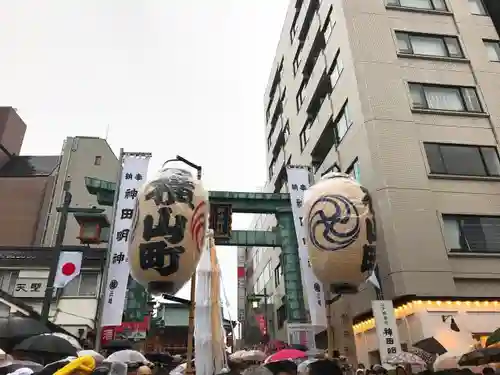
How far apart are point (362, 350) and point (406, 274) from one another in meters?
4.34

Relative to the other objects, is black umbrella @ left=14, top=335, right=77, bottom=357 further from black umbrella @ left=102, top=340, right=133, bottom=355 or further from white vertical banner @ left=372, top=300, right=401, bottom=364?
white vertical banner @ left=372, top=300, right=401, bottom=364

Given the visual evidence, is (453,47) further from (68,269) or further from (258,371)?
(258,371)

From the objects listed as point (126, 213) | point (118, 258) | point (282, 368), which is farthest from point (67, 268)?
point (282, 368)

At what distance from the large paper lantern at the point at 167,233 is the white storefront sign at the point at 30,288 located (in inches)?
755

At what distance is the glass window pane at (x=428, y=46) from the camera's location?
19641 millimetres

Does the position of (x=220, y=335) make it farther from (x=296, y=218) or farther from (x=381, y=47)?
(x=381, y=47)

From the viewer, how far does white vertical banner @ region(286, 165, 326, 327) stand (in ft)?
44.7

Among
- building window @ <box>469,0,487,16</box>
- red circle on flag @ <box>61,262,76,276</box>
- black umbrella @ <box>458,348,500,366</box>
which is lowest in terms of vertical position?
black umbrella @ <box>458,348,500,366</box>

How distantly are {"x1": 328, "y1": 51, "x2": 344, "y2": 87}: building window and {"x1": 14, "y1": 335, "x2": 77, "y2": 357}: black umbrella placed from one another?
16.1m

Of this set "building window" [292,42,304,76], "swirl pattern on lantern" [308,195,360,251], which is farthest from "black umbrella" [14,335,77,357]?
"building window" [292,42,304,76]

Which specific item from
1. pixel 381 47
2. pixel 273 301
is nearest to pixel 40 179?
pixel 273 301

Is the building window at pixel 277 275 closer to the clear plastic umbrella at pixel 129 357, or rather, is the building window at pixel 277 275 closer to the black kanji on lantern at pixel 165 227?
the clear plastic umbrella at pixel 129 357

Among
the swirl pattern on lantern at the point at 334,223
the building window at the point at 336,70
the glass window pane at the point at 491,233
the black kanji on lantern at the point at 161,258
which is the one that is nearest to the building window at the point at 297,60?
the building window at the point at 336,70

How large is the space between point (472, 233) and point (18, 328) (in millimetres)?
16005
